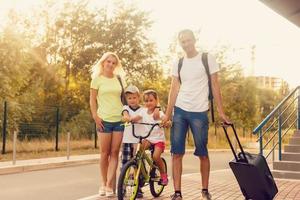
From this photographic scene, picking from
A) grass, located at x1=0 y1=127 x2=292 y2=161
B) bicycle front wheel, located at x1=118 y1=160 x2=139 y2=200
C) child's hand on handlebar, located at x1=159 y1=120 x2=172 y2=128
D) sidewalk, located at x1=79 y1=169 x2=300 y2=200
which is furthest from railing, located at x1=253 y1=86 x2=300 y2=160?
grass, located at x1=0 y1=127 x2=292 y2=161

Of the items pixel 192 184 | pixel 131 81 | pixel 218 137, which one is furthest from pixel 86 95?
pixel 192 184

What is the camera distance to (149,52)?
102 feet

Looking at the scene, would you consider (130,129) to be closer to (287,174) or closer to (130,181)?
(130,181)

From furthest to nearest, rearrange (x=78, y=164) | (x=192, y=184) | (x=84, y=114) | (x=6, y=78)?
(x=84, y=114) → (x=6, y=78) → (x=78, y=164) → (x=192, y=184)

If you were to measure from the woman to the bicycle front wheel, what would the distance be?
0.70m

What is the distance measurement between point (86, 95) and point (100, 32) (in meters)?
3.96

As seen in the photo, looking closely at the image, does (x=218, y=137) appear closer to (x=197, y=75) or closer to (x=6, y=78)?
(x=6, y=78)

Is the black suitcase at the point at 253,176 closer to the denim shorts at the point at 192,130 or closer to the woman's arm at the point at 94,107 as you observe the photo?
the denim shorts at the point at 192,130

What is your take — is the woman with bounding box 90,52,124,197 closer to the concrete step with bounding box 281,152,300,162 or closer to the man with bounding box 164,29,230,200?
the man with bounding box 164,29,230,200

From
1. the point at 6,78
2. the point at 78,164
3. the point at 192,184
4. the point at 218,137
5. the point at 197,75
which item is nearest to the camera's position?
the point at 197,75

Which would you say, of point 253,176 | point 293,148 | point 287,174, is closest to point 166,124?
point 253,176

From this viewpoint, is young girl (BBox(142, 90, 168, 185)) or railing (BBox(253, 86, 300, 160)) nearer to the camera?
young girl (BBox(142, 90, 168, 185))

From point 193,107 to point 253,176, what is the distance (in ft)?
3.35

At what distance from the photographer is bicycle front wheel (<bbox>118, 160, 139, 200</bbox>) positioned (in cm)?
594
